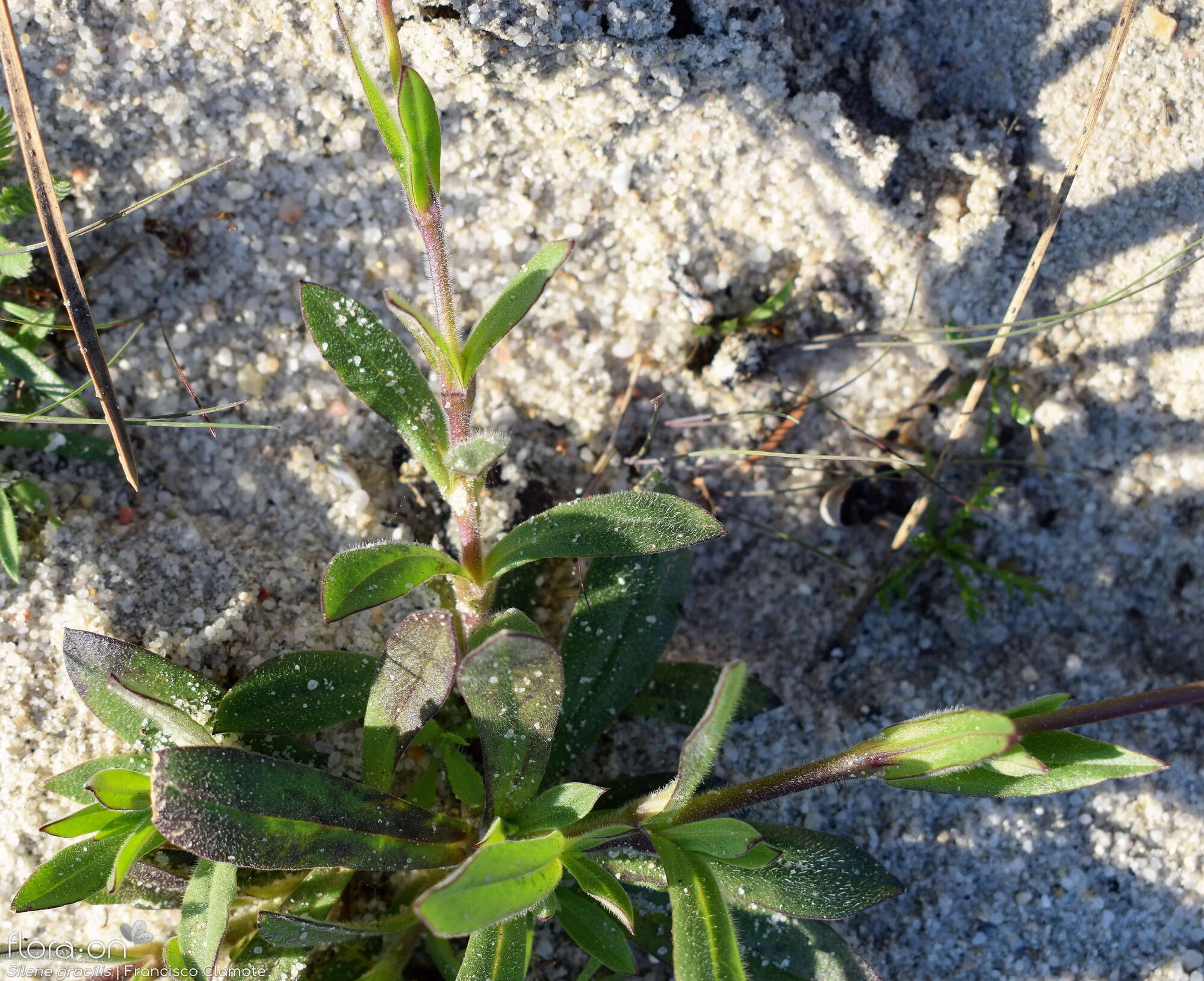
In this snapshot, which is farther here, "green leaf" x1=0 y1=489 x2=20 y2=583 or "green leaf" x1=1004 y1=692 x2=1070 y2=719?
"green leaf" x1=0 y1=489 x2=20 y2=583

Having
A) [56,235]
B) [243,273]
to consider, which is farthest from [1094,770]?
[56,235]

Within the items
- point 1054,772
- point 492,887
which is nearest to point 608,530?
point 492,887

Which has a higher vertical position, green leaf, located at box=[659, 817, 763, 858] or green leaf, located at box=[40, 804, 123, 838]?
green leaf, located at box=[40, 804, 123, 838]

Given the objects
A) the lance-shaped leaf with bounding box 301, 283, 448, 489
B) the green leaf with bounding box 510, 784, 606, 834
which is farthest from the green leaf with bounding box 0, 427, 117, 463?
the green leaf with bounding box 510, 784, 606, 834

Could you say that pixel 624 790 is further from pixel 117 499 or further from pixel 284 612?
pixel 117 499

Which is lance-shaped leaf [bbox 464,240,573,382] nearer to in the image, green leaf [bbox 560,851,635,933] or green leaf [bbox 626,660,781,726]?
green leaf [bbox 626,660,781,726]

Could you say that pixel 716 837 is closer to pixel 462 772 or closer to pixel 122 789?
pixel 462 772

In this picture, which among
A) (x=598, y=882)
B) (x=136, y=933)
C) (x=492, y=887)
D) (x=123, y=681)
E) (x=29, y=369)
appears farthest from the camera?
(x=29, y=369)
